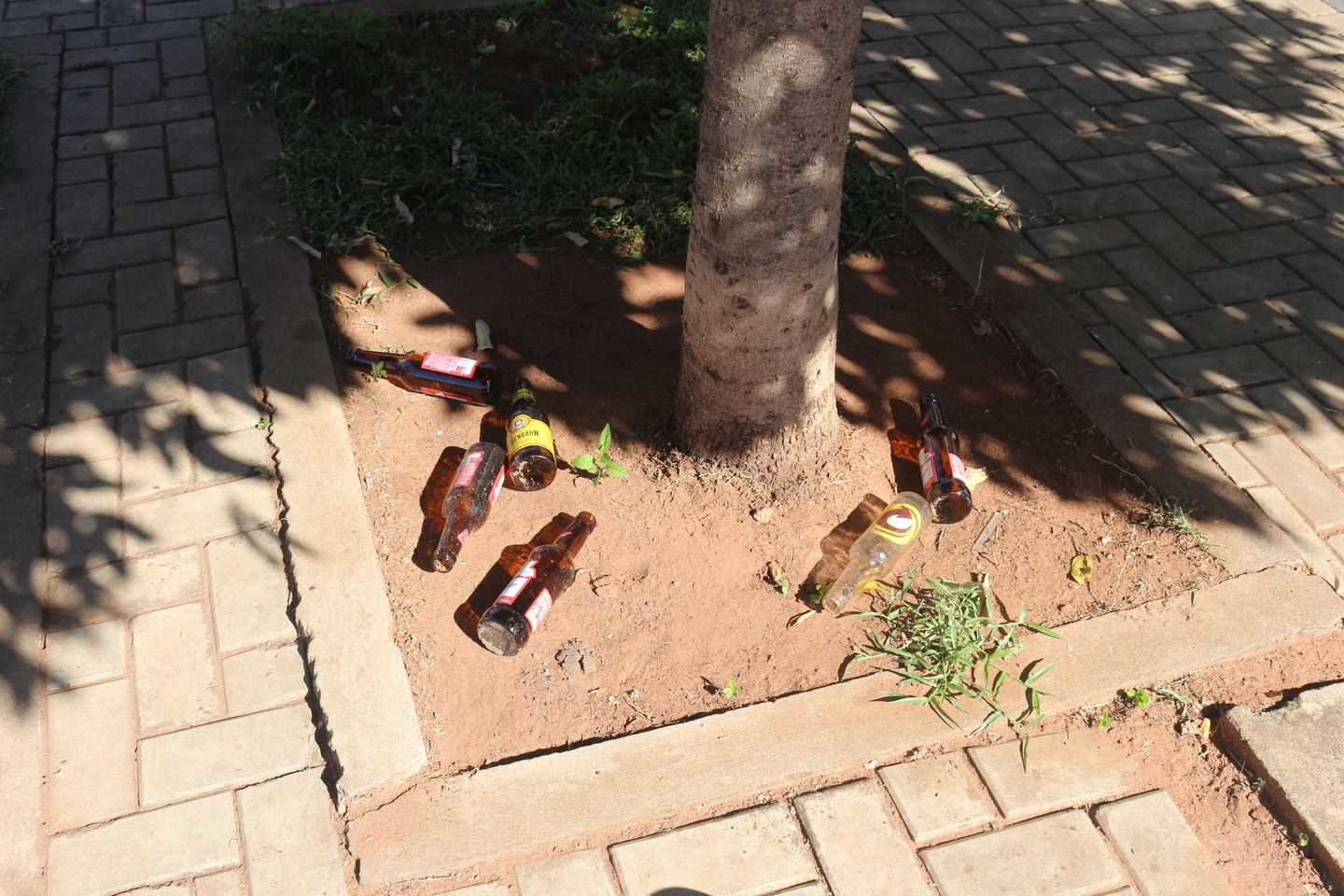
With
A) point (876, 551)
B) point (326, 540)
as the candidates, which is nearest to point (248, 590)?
point (326, 540)

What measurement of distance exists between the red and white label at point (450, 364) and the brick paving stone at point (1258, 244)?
132 inches

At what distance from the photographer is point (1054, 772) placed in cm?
246

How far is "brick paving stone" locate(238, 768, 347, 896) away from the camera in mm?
2217

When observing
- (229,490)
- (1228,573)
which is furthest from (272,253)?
(1228,573)

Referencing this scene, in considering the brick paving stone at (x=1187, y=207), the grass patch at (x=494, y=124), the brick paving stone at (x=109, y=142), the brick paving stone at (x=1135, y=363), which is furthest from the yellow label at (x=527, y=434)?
the brick paving stone at (x=1187, y=207)

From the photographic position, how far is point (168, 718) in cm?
252

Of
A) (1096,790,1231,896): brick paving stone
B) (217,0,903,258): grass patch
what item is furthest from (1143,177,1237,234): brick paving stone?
(1096,790,1231,896): brick paving stone

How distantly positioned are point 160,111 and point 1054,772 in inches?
194

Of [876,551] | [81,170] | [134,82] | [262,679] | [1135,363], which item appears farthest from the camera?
[134,82]

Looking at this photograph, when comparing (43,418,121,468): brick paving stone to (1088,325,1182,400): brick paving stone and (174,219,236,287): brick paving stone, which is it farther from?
(1088,325,1182,400): brick paving stone

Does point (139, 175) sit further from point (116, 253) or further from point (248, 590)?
point (248, 590)

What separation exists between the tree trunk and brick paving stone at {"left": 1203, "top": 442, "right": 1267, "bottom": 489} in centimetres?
139

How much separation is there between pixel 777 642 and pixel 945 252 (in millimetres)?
2136

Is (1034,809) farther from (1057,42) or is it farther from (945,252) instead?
(1057,42)
